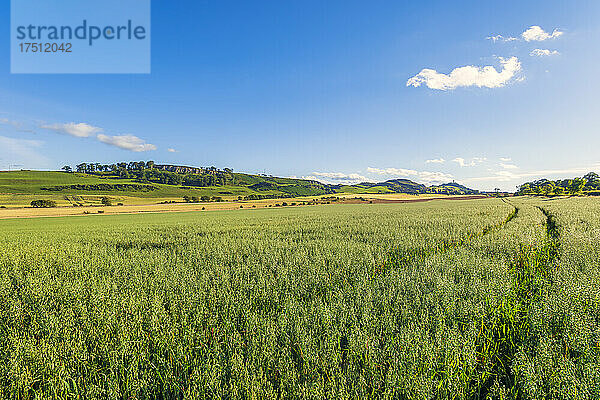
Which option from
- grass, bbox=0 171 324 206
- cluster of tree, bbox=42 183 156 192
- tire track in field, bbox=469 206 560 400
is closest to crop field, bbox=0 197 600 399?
tire track in field, bbox=469 206 560 400

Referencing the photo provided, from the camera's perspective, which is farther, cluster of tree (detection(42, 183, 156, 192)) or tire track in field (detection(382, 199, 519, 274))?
cluster of tree (detection(42, 183, 156, 192))

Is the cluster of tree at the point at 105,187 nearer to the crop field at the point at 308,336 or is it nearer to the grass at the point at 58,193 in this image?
the grass at the point at 58,193

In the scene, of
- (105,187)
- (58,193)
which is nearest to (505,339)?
(58,193)

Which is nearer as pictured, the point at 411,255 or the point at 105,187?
the point at 411,255

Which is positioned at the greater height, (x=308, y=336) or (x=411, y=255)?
(x=308, y=336)

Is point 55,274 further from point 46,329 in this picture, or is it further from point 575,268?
point 575,268

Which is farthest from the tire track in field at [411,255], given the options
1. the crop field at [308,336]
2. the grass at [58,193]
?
the grass at [58,193]

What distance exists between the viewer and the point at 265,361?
304 cm

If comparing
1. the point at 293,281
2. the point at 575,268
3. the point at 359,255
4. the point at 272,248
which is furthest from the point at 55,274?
the point at 575,268

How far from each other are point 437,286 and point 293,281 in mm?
3136

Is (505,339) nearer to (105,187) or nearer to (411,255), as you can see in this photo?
(411,255)

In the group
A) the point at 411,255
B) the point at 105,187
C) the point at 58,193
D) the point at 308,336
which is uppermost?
the point at 105,187

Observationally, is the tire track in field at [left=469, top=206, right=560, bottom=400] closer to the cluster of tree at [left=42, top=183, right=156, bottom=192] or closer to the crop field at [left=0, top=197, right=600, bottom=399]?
the crop field at [left=0, top=197, right=600, bottom=399]

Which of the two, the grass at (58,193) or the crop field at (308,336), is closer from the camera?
the crop field at (308,336)
